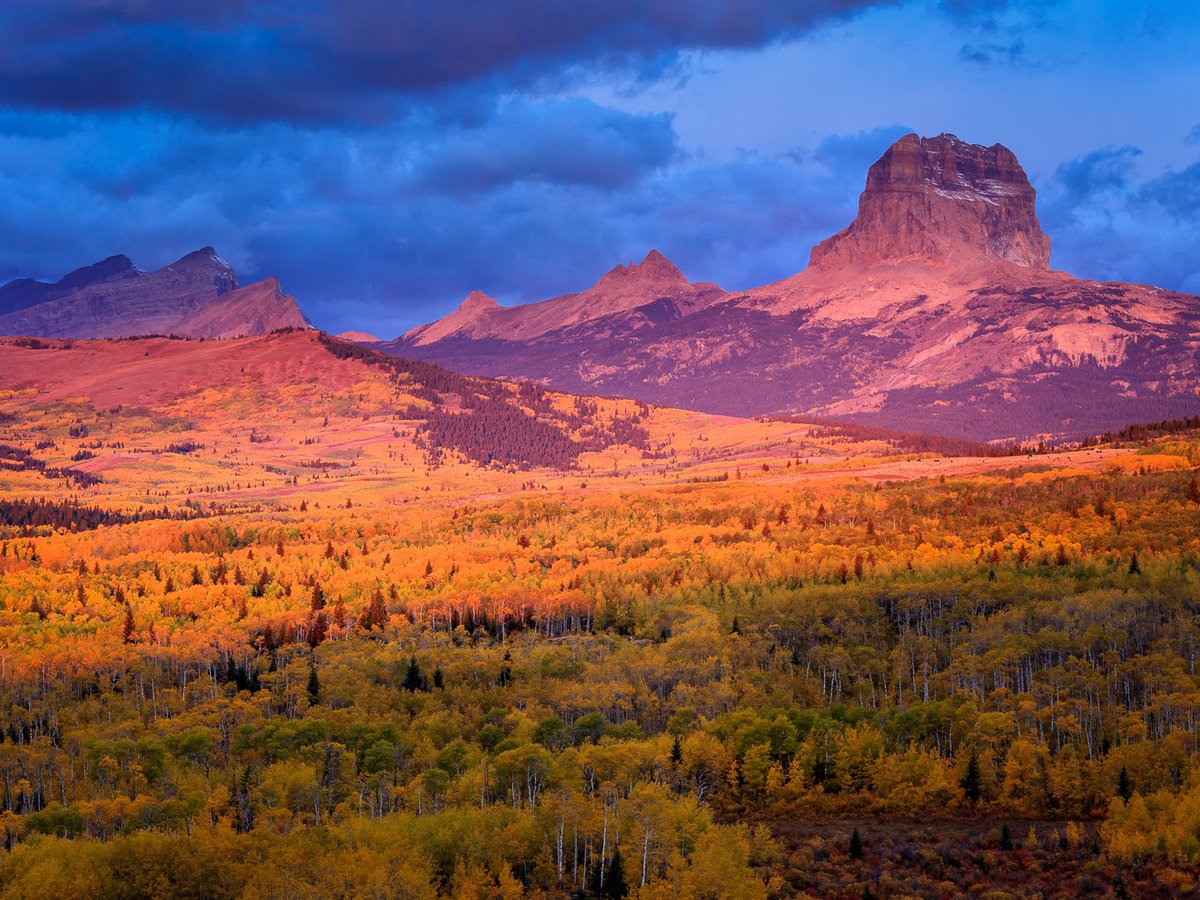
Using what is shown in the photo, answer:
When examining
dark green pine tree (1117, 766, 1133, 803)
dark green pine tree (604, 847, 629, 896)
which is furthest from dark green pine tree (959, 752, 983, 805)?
dark green pine tree (604, 847, 629, 896)

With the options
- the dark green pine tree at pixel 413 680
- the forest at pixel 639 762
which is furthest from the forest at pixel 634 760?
the dark green pine tree at pixel 413 680

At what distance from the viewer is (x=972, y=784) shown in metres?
133

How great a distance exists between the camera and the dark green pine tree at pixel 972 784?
132750mm

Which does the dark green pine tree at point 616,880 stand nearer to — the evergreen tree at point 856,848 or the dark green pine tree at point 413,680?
the evergreen tree at point 856,848

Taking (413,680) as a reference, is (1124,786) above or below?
below

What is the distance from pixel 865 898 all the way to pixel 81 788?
87739 millimetres

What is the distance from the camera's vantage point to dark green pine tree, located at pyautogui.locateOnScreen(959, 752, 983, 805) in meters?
133

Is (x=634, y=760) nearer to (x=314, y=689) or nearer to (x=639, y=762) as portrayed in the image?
(x=639, y=762)

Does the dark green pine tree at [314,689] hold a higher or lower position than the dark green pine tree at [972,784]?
higher

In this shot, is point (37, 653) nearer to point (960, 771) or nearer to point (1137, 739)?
point (960, 771)

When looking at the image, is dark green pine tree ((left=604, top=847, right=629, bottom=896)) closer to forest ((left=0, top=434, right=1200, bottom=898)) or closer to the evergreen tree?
forest ((left=0, top=434, right=1200, bottom=898))

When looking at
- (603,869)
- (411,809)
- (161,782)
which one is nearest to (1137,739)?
(603,869)

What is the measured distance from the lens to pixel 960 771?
137m

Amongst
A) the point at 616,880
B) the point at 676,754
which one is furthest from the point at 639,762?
the point at 616,880
